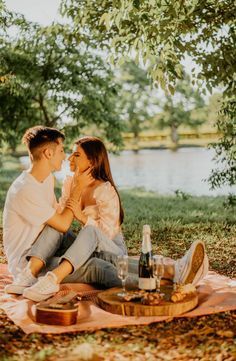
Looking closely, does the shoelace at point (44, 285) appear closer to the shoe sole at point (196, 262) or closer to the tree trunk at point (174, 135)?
the shoe sole at point (196, 262)

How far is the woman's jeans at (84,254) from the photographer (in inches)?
185

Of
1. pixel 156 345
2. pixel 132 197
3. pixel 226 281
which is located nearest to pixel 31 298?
pixel 156 345

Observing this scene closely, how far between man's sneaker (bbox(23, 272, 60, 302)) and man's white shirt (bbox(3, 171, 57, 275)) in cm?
43

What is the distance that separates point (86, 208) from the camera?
550 centimetres

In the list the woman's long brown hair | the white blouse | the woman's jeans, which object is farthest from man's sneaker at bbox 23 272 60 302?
the woman's long brown hair

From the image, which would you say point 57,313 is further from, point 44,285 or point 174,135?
point 174,135

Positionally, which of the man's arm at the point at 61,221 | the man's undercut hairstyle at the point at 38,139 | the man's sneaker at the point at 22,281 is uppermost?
the man's undercut hairstyle at the point at 38,139

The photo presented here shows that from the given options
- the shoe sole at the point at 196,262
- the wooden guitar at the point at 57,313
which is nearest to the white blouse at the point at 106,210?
the shoe sole at the point at 196,262

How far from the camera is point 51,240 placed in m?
4.93

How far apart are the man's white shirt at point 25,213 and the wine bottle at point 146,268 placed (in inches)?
34.0

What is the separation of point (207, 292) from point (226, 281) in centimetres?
54

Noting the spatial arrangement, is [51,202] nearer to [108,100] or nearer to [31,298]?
[31,298]

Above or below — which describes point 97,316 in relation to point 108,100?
below

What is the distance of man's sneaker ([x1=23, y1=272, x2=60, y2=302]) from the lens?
4586 mm
